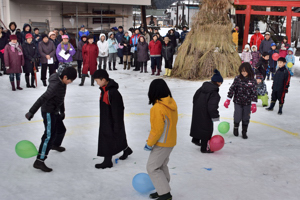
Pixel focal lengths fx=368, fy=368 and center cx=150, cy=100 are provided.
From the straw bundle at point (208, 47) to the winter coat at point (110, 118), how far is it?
30.2 feet

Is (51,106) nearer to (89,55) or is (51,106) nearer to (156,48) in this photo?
(89,55)

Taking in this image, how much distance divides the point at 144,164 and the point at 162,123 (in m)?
1.62

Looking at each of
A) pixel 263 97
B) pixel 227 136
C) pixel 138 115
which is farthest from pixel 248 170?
pixel 263 97

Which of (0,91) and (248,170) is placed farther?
(0,91)

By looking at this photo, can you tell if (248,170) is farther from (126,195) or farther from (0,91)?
(0,91)

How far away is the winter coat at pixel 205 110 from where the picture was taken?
587 centimetres

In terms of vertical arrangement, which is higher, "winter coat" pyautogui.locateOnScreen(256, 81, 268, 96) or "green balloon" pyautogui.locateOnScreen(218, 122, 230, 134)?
"winter coat" pyautogui.locateOnScreen(256, 81, 268, 96)

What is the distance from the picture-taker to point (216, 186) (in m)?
4.88

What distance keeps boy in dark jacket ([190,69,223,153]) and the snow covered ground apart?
1.11 ft

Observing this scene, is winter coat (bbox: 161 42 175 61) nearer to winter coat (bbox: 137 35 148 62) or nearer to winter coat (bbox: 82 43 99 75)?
winter coat (bbox: 137 35 148 62)

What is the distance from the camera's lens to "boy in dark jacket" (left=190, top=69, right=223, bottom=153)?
588 centimetres

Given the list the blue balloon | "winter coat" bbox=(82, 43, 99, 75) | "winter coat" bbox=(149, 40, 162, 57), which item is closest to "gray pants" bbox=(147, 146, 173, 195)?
the blue balloon

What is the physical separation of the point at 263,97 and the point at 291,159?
412 cm

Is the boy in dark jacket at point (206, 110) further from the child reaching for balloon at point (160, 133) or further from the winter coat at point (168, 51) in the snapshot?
the winter coat at point (168, 51)
